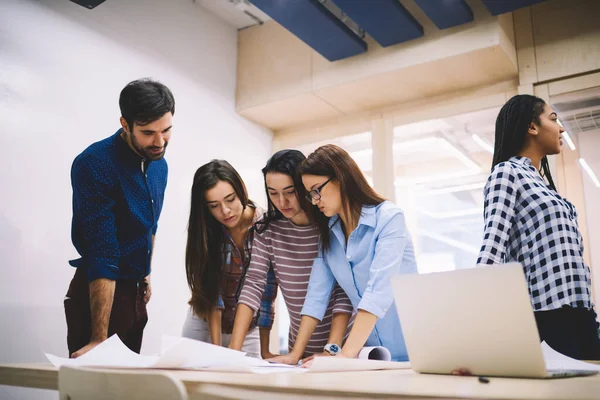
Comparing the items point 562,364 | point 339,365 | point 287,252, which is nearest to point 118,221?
point 287,252

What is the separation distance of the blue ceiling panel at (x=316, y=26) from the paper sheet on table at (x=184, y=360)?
2.42m

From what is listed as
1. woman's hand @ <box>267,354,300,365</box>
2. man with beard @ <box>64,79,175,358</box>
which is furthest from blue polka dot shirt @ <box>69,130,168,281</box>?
woman's hand @ <box>267,354,300,365</box>

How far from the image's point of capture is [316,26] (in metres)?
3.40

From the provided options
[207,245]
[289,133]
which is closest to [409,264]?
[207,245]

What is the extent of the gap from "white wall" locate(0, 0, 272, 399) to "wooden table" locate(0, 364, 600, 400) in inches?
81.7

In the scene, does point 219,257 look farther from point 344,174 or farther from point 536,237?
point 536,237

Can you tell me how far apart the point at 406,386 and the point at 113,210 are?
1.40 meters

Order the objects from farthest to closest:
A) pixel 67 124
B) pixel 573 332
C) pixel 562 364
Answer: pixel 67 124 < pixel 573 332 < pixel 562 364

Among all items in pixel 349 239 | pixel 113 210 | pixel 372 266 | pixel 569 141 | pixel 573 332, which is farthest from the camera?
pixel 569 141

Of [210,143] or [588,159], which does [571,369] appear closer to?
[588,159]

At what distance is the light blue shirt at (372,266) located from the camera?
1.60 m

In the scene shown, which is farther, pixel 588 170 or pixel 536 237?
pixel 588 170

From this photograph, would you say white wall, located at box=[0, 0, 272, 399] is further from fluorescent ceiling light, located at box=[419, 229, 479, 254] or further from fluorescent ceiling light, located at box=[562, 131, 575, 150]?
fluorescent ceiling light, located at box=[562, 131, 575, 150]

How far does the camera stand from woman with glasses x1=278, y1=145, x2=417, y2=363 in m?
1.70
